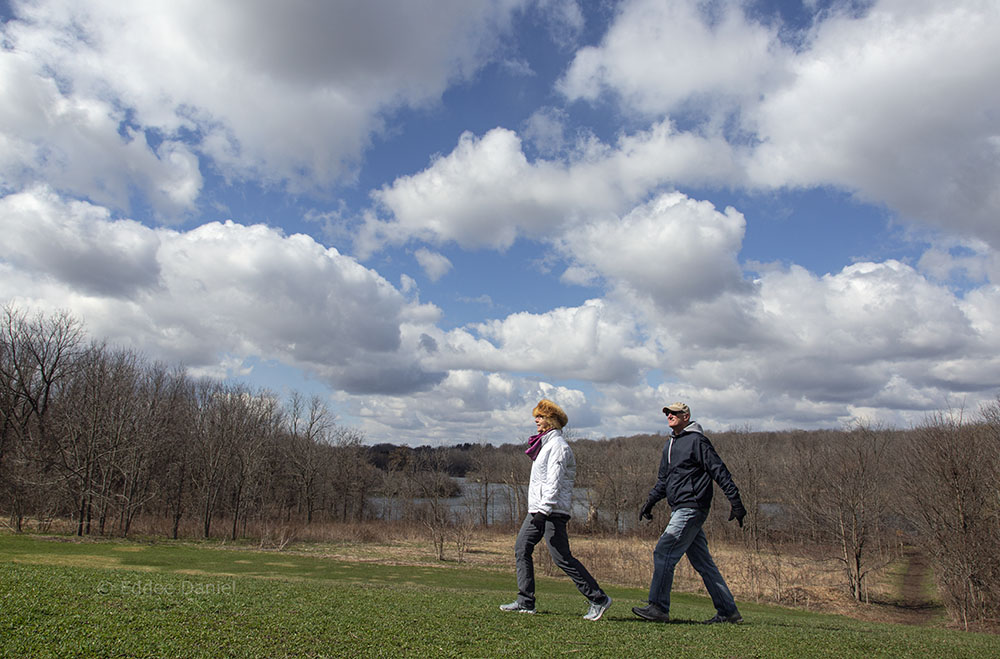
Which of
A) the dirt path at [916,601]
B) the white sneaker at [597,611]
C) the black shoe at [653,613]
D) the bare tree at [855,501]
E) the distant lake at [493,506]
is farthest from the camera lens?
the distant lake at [493,506]

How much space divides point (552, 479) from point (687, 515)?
168 centimetres

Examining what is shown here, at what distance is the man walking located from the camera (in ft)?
21.9

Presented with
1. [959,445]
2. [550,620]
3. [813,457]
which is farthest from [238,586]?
[813,457]

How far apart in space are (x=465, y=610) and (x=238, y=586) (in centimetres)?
282

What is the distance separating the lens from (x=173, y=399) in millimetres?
53750

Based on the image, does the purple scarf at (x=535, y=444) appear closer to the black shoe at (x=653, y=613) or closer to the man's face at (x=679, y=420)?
the man's face at (x=679, y=420)

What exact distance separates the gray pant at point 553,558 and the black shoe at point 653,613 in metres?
0.51

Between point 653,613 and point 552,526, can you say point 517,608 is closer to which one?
point 552,526

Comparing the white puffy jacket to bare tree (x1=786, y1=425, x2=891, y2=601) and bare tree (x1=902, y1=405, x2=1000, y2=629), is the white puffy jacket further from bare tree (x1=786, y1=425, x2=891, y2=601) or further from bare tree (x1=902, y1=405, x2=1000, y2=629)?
bare tree (x1=786, y1=425, x2=891, y2=601)

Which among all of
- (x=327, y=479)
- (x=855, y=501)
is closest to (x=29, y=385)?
(x=327, y=479)

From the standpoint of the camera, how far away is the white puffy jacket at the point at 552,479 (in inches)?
253

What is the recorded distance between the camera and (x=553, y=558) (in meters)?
6.48

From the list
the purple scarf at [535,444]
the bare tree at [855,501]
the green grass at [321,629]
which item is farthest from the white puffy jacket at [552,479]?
the bare tree at [855,501]

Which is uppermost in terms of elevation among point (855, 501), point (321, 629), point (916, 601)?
point (321, 629)
